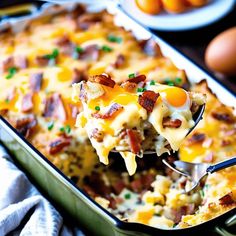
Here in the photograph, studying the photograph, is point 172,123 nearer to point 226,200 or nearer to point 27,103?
point 226,200

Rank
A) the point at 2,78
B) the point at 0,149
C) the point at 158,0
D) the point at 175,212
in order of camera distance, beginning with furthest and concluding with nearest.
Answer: the point at 158,0, the point at 2,78, the point at 0,149, the point at 175,212

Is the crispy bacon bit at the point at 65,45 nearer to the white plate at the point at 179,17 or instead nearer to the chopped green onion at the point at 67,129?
the chopped green onion at the point at 67,129

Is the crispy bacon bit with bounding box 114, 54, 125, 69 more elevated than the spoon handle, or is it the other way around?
the spoon handle

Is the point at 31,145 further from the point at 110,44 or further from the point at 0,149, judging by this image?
the point at 110,44

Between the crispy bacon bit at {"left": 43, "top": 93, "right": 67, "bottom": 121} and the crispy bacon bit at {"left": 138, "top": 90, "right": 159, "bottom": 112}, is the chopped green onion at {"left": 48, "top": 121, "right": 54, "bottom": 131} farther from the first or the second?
the crispy bacon bit at {"left": 138, "top": 90, "right": 159, "bottom": 112}

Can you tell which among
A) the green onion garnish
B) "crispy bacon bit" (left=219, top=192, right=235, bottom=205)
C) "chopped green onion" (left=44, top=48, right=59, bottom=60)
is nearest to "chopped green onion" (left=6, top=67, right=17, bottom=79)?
"chopped green onion" (left=44, top=48, right=59, bottom=60)

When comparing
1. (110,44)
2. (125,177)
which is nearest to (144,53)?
(110,44)

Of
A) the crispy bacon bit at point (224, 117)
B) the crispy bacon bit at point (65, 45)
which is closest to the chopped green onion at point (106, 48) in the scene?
the crispy bacon bit at point (65, 45)

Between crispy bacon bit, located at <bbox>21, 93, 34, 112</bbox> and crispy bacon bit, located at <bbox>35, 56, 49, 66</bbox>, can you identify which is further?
crispy bacon bit, located at <bbox>35, 56, 49, 66</bbox>
